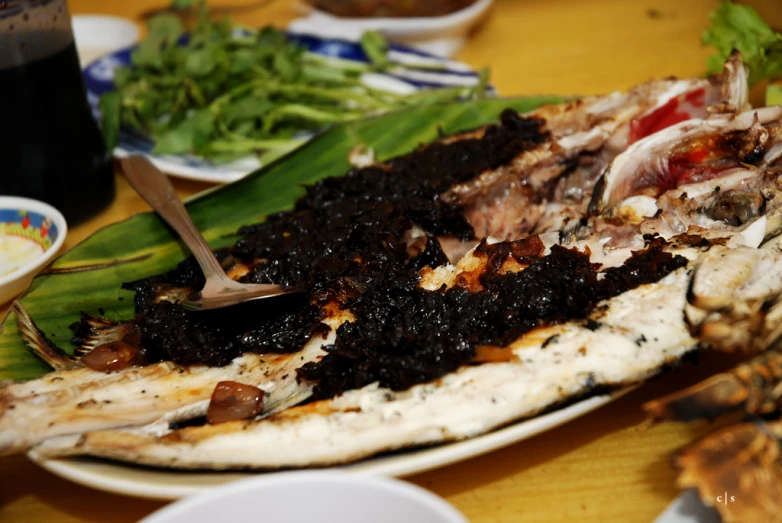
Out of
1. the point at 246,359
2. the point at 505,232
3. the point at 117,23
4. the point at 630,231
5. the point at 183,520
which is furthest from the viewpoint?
the point at 117,23

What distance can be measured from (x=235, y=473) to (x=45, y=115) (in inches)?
78.3

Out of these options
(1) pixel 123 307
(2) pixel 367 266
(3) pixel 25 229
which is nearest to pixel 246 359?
(2) pixel 367 266

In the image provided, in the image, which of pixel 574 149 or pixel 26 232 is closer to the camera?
pixel 574 149

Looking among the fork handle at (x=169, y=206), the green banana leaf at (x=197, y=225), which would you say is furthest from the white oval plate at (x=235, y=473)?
the fork handle at (x=169, y=206)

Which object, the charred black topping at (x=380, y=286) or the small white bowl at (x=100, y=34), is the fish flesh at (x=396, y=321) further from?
the small white bowl at (x=100, y=34)

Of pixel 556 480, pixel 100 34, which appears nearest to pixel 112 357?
pixel 556 480

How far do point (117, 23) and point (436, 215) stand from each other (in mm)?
3959

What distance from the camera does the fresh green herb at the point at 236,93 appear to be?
3623 mm

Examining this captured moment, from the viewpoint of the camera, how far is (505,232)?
2.65m

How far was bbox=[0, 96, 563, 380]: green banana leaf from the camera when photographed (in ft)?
7.57

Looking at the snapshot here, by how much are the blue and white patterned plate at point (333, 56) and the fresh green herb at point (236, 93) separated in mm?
67

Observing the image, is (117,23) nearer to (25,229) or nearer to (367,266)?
(25,229)

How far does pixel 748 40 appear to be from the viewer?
11.0 feet

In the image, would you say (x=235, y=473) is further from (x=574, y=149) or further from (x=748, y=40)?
(x=748, y=40)
